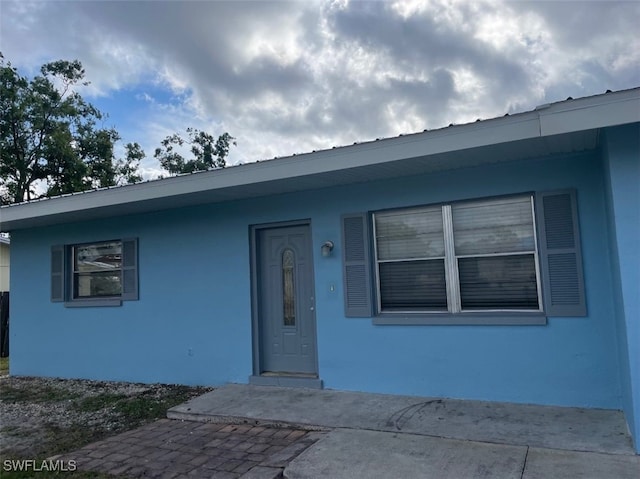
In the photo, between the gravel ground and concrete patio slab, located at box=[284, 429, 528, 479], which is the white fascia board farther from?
the gravel ground

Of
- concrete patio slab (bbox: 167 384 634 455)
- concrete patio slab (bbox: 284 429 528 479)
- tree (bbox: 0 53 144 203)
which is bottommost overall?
concrete patio slab (bbox: 284 429 528 479)

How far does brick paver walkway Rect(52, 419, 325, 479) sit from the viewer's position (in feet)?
12.0

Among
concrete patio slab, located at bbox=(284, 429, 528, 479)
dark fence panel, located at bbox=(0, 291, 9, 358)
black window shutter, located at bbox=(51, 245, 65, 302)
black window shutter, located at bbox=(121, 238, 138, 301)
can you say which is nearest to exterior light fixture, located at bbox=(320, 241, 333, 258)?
concrete patio slab, located at bbox=(284, 429, 528, 479)

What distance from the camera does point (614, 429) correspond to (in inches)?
152

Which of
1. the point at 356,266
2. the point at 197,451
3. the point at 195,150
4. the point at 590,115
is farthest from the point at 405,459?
the point at 195,150

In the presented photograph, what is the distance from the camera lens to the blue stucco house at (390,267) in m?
4.22

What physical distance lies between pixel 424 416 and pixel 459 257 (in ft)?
5.70

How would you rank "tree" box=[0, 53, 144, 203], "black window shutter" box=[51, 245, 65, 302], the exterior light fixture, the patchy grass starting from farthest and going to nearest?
"tree" box=[0, 53, 144, 203], "black window shutter" box=[51, 245, 65, 302], the exterior light fixture, the patchy grass

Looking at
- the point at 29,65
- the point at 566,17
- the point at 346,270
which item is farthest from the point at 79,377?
the point at 29,65

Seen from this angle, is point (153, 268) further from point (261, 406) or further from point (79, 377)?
point (261, 406)

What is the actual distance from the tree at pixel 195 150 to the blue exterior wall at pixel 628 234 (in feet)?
74.9

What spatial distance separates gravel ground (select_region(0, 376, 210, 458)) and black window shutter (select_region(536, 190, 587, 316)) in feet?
14.8

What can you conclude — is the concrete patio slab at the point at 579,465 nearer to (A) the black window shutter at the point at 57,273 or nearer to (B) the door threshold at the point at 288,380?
(B) the door threshold at the point at 288,380

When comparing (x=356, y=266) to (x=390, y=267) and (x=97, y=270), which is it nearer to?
(x=390, y=267)
